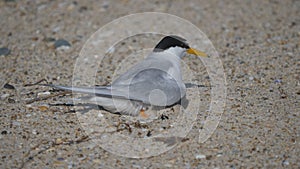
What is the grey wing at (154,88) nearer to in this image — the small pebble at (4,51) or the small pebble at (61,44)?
the small pebble at (61,44)

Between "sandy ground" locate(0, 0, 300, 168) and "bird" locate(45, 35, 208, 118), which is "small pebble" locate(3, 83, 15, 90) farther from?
"bird" locate(45, 35, 208, 118)

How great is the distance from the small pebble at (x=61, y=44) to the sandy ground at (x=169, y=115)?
3.0 inches

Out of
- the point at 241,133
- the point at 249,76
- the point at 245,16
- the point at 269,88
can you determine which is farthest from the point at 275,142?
the point at 245,16

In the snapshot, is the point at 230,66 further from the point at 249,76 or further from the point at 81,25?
the point at 81,25

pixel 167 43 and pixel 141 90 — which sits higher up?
pixel 167 43

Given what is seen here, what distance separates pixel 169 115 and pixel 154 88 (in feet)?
0.91

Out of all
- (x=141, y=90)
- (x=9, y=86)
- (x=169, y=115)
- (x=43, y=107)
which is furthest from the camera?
(x=9, y=86)

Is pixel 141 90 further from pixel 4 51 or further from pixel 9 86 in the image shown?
pixel 4 51

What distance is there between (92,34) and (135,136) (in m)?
2.32

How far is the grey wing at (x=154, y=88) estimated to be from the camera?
3.62m

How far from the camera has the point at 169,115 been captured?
3830 mm

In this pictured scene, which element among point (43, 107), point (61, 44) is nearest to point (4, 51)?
point (61, 44)

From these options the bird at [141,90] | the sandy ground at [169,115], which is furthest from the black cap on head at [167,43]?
the sandy ground at [169,115]

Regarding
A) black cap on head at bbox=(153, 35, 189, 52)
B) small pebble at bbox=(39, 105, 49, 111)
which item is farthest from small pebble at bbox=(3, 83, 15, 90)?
black cap on head at bbox=(153, 35, 189, 52)
